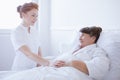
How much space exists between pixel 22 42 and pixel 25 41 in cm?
5

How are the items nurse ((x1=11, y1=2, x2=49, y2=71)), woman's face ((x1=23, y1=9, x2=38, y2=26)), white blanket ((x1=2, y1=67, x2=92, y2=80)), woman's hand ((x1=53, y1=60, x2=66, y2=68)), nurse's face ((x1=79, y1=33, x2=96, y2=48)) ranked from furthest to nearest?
1. woman's face ((x1=23, y1=9, x2=38, y2=26))
2. nurse ((x1=11, y1=2, x2=49, y2=71))
3. nurse's face ((x1=79, y1=33, x2=96, y2=48))
4. woman's hand ((x1=53, y1=60, x2=66, y2=68))
5. white blanket ((x1=2, y1=67, x2=92, y2=80))

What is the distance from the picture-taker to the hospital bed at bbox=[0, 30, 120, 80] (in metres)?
1.51

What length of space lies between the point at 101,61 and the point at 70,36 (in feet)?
3.79

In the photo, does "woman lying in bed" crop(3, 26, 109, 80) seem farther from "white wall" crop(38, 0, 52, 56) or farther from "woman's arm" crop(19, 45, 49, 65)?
"white wall" crop(38, 0, 52, 56)

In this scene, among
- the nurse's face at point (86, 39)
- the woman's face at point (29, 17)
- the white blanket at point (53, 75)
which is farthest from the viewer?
the woman's face at point (29, 17)

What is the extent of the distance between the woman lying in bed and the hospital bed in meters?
0.03

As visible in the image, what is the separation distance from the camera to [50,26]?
3.21 m

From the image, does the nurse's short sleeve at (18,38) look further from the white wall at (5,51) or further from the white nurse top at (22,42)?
the white wall at (5,51)

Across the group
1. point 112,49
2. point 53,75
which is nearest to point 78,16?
point 112,49

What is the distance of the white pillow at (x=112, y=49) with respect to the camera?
151 cm

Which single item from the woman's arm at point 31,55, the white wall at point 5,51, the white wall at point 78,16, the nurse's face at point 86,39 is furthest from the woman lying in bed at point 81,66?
the white wall at point 5,51

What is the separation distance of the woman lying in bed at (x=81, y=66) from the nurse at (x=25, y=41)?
366mm

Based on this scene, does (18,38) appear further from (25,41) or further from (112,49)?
(112,49)

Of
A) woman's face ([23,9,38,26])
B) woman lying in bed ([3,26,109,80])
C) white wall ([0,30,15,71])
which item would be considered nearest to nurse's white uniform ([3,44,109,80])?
woman lying in bed ([3,26,109,80])
